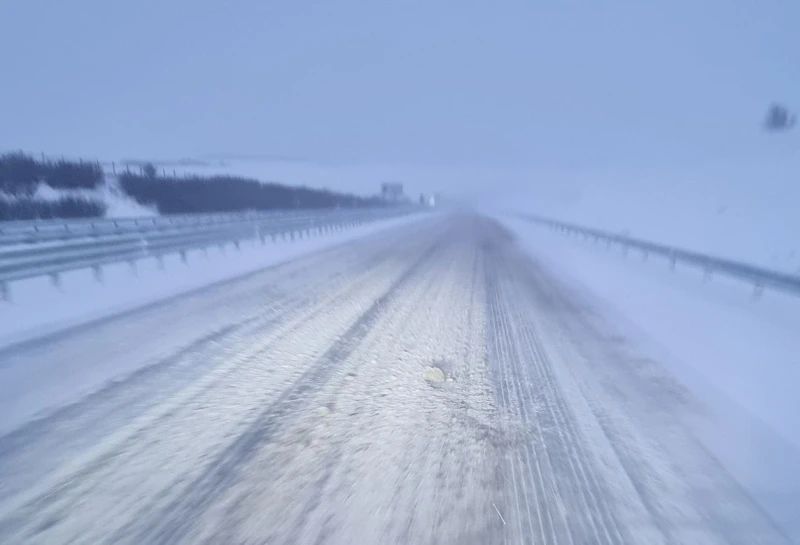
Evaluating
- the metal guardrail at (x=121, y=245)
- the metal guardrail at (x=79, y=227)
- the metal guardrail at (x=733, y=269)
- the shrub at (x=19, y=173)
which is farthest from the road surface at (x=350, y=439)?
the shrub at (x=19, y=173)

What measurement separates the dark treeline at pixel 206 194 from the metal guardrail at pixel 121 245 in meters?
7.55

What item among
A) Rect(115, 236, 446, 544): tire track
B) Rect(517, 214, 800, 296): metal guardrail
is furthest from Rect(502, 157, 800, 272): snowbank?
Rect(115, 236, 446, 544): tire track

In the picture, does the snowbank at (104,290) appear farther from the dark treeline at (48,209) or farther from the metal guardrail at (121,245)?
the dark treeline at (48,209)

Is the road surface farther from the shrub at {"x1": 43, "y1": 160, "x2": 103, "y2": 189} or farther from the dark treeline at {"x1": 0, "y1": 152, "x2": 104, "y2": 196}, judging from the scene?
the shrub at {"x1": 43, "y1": 160, "x2": 103, "y2": 189}

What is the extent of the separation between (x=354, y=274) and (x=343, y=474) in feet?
33.7

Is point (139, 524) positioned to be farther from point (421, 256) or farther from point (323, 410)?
point (421, 256)

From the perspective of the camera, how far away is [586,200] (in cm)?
6334

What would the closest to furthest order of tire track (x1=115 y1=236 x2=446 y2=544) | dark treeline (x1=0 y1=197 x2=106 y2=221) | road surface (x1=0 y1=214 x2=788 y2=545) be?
tire track (x1=115 y1=236 x2=446 y2=544), road surface (x1=0 y1=214 x2=788 y2=545), dark treeline (x1=0 y1=197 x2=106 y2=221)

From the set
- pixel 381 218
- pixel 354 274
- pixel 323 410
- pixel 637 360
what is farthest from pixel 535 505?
pixel 381 218

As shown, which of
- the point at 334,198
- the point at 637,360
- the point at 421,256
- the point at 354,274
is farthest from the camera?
the point at 334,198

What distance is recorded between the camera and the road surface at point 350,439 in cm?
368

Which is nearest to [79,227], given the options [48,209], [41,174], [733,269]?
[48,209]

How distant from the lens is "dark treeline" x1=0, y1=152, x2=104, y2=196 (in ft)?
66.2

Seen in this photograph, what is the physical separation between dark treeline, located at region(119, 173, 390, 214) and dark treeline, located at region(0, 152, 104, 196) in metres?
2.11
